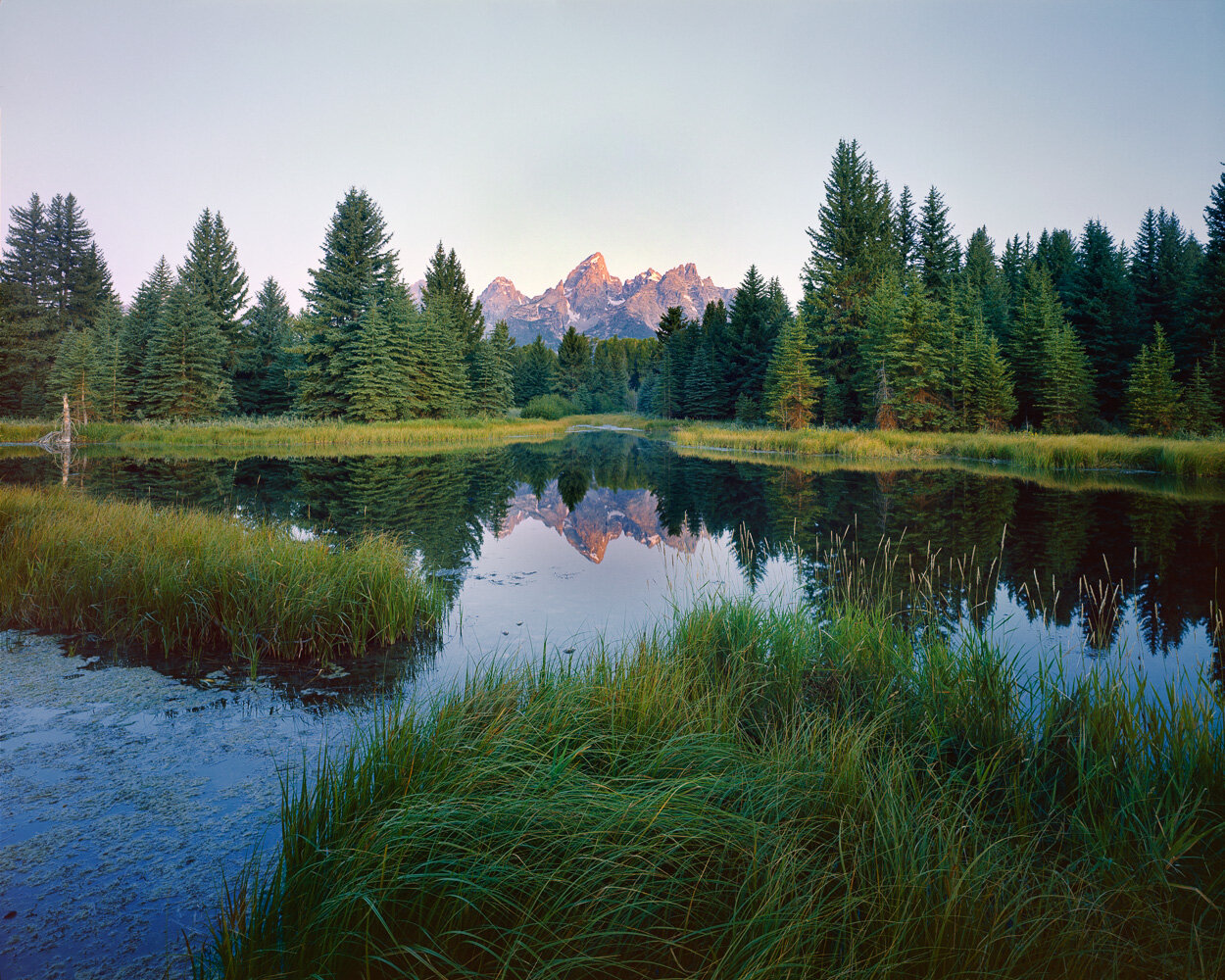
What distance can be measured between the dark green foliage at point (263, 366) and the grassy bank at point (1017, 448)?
2862cm

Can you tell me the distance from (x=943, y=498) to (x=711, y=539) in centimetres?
661

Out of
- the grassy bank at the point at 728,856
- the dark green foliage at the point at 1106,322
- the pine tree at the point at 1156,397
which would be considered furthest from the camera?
the dark green foliage at the point at 1106,322

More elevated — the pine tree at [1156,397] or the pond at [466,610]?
the pine tree at [1156,397]

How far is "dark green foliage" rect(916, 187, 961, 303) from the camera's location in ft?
117

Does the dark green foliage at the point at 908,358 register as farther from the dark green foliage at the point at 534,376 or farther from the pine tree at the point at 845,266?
the dark green foliage at the point at 534,376

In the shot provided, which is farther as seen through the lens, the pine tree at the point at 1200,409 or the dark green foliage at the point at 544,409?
the dark green foliage at the point at 544,409

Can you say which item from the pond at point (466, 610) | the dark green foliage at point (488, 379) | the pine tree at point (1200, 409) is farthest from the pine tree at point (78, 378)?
the pine tree at point (1200, 409)

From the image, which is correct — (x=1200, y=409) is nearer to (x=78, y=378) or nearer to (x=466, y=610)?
(x=466, y=610)

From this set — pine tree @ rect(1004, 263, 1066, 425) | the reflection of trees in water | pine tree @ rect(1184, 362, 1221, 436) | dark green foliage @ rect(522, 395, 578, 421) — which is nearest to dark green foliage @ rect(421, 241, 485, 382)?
dark green foliage @ rect(522, 395, 578, 421)

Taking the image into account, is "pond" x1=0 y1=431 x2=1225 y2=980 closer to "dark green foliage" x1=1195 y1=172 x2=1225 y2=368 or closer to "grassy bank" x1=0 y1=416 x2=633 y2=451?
"grassy bank" x1=0 y1=416 x2=633 y2=451

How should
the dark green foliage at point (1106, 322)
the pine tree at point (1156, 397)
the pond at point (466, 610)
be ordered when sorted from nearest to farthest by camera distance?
the pond at point (466, 610) < the pine tree at point (1156, 397) < the dark green foliage at point (1106, 322)

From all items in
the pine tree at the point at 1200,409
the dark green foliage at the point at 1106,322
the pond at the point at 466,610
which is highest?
the dark green foliage at the point at 1106,322

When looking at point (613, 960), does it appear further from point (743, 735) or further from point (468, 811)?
point (743, 735)

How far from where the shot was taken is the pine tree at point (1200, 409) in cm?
2356
